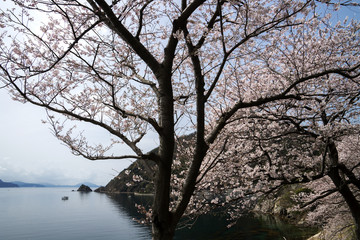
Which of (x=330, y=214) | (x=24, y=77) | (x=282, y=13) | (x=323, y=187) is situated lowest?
(x=330, y=214)

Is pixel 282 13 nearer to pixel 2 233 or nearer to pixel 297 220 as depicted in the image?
pixel 297 220

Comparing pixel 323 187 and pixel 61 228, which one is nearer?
pixel 323 187

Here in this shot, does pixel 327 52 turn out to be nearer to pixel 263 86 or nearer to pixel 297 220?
pixel 263 86

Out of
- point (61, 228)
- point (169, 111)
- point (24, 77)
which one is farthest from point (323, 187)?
point (61, 228)

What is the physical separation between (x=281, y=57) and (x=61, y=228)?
140 feet

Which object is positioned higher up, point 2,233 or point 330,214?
point 330,214

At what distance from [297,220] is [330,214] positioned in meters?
18.3

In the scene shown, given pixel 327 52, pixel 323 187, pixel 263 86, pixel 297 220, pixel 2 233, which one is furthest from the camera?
pixel 2 233

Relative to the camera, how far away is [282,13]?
5.08 m

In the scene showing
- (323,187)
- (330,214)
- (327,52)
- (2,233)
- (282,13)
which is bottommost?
(2,233)

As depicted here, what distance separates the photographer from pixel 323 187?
649 inches

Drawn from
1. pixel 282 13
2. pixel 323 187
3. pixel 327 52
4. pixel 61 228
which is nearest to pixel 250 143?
pixel 327 52

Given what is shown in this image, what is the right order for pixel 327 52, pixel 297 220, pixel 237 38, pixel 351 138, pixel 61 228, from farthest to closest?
pixel 61 228 < pixel 297 220 < pixel 351 138 < pixel 327 52 < pixel 237 38

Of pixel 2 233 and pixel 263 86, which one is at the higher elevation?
pixel 263 86
